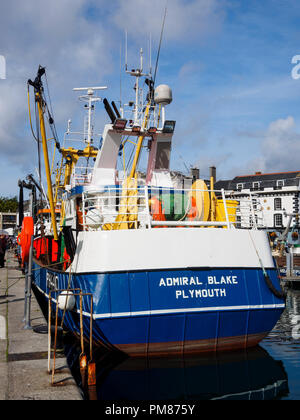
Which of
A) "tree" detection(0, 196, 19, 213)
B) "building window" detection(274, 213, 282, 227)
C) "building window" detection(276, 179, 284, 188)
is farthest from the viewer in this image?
"tree" detection(0, 196, 19, 213)

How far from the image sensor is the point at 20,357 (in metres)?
8.02

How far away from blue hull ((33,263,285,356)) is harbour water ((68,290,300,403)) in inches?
11.3

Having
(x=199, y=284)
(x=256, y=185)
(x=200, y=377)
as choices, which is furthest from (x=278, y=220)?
(x=200, y=377)

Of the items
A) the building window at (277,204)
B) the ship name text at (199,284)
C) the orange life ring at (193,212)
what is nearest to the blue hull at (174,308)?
Result: the ship name text at (199,284)

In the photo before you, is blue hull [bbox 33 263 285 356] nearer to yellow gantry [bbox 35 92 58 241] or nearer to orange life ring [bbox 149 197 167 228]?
orange life ring [bbox 149 197 167 228]

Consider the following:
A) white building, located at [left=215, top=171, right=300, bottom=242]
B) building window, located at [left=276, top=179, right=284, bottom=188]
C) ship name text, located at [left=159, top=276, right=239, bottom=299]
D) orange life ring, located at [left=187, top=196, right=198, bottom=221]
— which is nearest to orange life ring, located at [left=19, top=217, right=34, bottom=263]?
orange life ring, located at [left=187, top=196, right=198, bottom=221]

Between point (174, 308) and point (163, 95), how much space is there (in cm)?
675

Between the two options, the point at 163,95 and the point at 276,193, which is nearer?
the point at 163,95

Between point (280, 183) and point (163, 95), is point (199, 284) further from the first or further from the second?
point (280, 183)

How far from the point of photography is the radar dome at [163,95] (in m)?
13.0

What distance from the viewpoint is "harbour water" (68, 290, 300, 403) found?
8.08 meters

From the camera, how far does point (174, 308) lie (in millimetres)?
8742

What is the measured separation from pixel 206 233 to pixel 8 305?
23.9 ft
